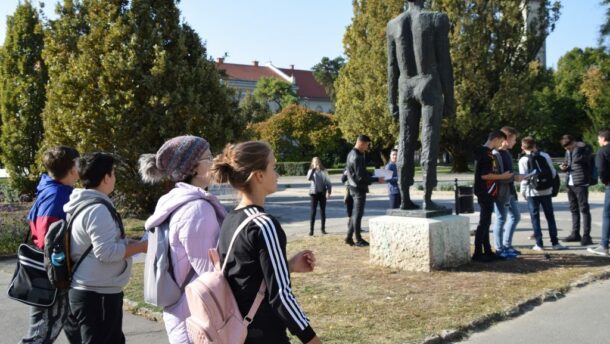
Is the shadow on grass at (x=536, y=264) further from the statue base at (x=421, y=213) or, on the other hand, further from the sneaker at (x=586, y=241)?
the sneaker at (x=586, y=241)

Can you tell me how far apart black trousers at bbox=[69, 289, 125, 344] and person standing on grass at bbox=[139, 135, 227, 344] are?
88 cm

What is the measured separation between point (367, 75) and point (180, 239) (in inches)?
1310

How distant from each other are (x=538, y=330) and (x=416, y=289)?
1.59 metres

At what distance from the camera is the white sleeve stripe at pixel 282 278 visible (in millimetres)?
2289

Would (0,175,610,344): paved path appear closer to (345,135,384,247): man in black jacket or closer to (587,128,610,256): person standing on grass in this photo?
(587,128,610,256): person standing on grass

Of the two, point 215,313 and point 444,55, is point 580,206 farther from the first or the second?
point 215,313

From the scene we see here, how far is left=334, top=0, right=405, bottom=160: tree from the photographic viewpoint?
111 ft

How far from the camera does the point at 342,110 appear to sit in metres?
37.2

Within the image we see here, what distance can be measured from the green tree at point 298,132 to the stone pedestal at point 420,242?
34988 millimetres

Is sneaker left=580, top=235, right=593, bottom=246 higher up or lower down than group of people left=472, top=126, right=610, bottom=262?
lower down

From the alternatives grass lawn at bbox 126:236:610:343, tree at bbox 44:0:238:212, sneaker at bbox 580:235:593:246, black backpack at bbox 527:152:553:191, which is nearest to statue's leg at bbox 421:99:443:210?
grass lawn at bbox 126:236:610:343

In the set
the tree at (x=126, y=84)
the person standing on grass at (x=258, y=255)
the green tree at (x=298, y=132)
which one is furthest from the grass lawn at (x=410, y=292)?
the green tree at (x=298, y=132)

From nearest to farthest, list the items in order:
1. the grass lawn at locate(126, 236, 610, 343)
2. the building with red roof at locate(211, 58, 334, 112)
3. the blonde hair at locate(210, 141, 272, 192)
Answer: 1. the blonde hair at locate(210, 141, 272, 192)
2. the grass lawn at locate(126, 236, 610, 343)
3. the building with red roof at locate(211, 58, 334, 112)

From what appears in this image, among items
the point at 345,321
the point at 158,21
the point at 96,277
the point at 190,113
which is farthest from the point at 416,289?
the point at 158,21
